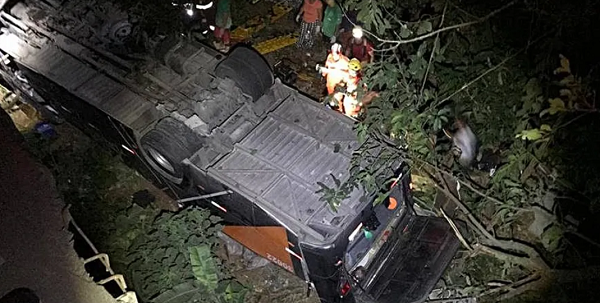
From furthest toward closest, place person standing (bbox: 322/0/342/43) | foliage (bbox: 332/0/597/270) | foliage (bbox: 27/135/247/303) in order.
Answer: person standing (bbox: 322/0/342/43), foliage (bbox: 27/135/247/303), foliage (bbox: 332/0/597/270)

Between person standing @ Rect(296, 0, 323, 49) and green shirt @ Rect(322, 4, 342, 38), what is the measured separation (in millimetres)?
245

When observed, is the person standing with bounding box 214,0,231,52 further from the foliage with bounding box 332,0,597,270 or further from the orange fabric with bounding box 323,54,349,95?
the foliage with bounding box 332,0,597,270

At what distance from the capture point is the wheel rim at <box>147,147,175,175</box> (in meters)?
7.02

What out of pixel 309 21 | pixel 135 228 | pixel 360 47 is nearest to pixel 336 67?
pixel 360 47

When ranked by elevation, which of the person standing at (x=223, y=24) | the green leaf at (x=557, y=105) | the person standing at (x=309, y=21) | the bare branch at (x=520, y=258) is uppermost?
the person standing at (x=309, y=21)

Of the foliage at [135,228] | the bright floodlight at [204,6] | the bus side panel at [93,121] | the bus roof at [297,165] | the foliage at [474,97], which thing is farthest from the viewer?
the bright floodlight at [204,6]

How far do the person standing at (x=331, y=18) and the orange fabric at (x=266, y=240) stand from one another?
393 cm

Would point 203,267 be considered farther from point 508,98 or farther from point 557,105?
point 557,105

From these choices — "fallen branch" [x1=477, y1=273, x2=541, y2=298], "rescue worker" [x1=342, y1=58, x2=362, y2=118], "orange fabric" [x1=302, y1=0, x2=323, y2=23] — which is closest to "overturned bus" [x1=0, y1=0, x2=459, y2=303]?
"fallen branch" [x1=477, y1=273, x2=541, y2=298]

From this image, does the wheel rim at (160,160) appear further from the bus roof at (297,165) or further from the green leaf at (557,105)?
the green leaf at (557,105)

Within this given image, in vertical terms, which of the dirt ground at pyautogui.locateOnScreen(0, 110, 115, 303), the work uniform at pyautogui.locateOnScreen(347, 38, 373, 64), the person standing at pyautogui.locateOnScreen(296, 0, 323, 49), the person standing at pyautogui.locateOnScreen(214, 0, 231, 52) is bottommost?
the dirt ground at pyautogui.locateOnScreen(0, 110, 115, 303)

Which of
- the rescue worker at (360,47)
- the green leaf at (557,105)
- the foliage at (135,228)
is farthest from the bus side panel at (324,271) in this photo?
the rescue worker at (360,47)

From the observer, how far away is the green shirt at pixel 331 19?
9383mm

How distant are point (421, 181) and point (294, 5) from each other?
15.5 ft
